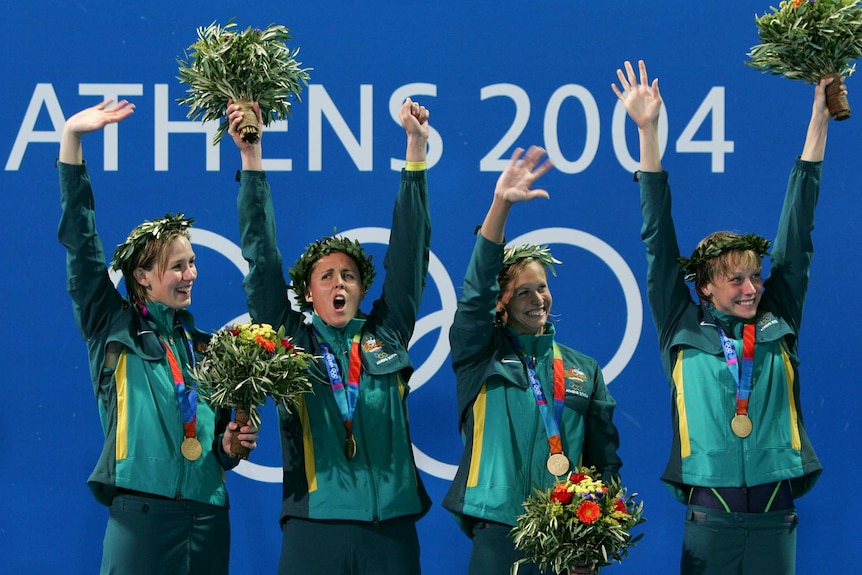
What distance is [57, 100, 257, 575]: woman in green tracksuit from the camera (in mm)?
4891

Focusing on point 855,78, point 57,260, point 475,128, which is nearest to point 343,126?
point 475,128

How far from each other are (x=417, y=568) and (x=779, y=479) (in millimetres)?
1341

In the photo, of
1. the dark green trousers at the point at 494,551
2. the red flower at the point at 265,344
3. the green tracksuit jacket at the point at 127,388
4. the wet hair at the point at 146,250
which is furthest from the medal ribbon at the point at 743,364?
the wet hair at the point at 146,250

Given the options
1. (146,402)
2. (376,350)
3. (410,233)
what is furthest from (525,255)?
(146,402)

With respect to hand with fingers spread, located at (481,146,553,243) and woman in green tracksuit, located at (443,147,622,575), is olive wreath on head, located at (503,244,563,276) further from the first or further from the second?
hand with fingers spread, located at (481,146,553,243)

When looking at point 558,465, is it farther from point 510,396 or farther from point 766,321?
point 766,321

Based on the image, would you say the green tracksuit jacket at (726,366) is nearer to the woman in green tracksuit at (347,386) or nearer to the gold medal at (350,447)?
the woman in green tracksuit at (347,386)

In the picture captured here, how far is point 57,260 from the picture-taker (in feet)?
20.4

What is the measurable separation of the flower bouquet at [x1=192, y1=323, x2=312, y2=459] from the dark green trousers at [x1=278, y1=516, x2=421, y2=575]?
1.51 feet

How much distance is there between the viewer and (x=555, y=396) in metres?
4.99

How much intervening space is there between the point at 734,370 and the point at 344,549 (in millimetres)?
1556

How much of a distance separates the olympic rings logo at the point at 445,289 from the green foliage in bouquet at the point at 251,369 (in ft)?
4.97

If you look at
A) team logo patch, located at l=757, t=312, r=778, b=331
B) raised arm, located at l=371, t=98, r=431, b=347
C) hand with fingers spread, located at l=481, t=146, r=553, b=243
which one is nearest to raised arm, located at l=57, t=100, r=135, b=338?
raised arm, located at l=371, t=98, r=431, b=347

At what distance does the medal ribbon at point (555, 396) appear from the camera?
16.2ft
